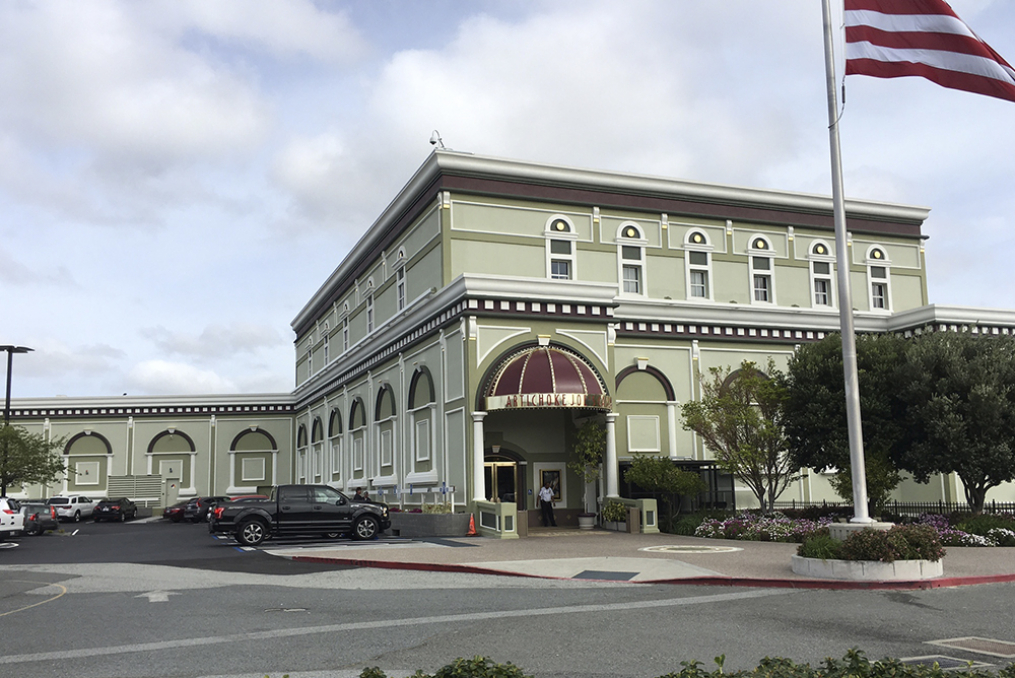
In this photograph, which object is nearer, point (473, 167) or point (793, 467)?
point (793, 467)

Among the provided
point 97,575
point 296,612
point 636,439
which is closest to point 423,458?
point 636,439

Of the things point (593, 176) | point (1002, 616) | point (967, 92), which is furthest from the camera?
point (593, 176)

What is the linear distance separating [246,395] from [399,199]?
1207 inches

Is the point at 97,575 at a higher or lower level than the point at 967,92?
lower

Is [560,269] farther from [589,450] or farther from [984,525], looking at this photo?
[984,525]

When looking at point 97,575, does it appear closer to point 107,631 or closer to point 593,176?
point 107,631

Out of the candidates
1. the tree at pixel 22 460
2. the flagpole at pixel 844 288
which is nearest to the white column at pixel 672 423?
the flagpole at pixel 844 288

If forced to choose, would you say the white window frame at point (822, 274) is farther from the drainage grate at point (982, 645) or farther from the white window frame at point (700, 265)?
the drainage grate at point (982, 645)

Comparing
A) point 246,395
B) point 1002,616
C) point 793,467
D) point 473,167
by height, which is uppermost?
point 473,167

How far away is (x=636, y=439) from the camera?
36.2 meters

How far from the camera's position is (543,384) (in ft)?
101

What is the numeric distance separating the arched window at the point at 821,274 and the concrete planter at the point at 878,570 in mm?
26877

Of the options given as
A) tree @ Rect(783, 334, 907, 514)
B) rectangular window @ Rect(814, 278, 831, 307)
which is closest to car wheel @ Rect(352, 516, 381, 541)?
tree @ Rect(783, 334, 907, 514)

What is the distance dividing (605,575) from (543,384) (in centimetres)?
1315
